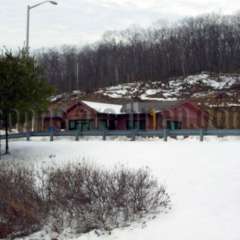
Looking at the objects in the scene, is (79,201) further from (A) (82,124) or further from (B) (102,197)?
(A) (82,124)

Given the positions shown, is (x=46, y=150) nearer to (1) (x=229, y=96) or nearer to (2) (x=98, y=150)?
(2) (x=98, y=150)

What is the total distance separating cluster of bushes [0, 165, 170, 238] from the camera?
14.8 metres

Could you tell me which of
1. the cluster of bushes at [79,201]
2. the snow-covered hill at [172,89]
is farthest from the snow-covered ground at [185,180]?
the snow-covered hill at [172,89]

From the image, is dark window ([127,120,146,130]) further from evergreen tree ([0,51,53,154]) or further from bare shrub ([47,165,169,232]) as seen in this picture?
bare shrub ([47,165,169,232])

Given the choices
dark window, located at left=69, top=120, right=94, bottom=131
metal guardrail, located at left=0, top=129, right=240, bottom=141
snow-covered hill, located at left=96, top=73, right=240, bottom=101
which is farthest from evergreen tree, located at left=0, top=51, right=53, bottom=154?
snow-covered hill, located at left=96, top=73, right=240, bottom=101

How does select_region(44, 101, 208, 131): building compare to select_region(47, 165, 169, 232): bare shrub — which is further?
select_region(44, 101, 208, 131): building

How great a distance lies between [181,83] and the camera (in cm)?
11375

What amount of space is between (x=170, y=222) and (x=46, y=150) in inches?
765

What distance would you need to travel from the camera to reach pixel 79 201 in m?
15.2

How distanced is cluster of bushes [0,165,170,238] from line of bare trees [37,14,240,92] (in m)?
107

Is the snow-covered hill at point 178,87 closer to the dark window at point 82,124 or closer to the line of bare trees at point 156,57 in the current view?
the line of bare trees at point 156,57

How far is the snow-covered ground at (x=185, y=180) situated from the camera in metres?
13.2

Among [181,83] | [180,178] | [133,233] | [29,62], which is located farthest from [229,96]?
[133,233]

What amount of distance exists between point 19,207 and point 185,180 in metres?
6.07
